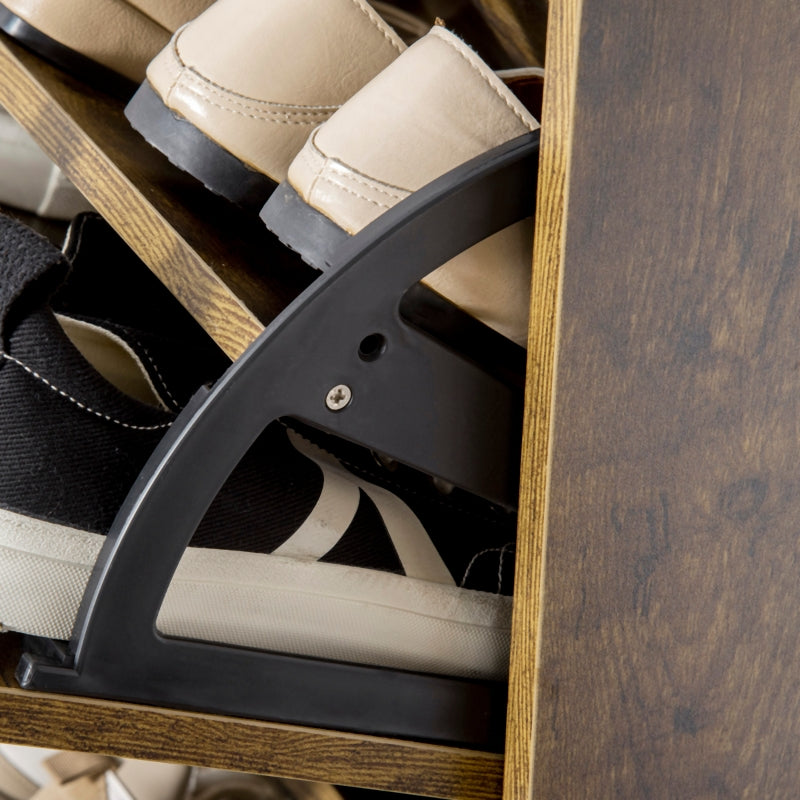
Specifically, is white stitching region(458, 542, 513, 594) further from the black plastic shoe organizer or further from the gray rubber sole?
the gray rubber sole

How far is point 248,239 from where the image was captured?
543 millimetres

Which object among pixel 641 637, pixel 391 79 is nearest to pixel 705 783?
pixel 641 637

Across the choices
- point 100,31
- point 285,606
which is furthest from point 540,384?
point 100,31

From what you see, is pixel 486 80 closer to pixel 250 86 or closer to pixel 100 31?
pixel 250 86

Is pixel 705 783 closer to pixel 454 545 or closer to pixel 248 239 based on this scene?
pixel 454 545

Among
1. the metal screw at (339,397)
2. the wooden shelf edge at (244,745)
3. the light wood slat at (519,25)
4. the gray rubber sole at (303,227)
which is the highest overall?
the light wood slat at (519,25)

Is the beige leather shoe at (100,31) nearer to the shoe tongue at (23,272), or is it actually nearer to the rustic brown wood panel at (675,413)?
the shoe tongue at (23,272)

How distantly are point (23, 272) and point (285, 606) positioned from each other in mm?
207

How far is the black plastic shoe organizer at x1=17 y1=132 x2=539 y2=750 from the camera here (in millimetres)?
386

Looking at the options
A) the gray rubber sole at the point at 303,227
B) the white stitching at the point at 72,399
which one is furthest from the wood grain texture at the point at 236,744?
the gray rubber sole at the point at 303,227

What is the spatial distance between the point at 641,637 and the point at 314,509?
0.18 m

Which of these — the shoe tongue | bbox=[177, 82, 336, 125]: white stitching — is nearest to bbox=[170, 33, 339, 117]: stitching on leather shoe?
bbox=[177, 82, 336, 125]: white stitching

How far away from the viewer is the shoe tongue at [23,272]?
0.43m

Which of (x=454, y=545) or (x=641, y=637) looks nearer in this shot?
(x=641, y=637)
